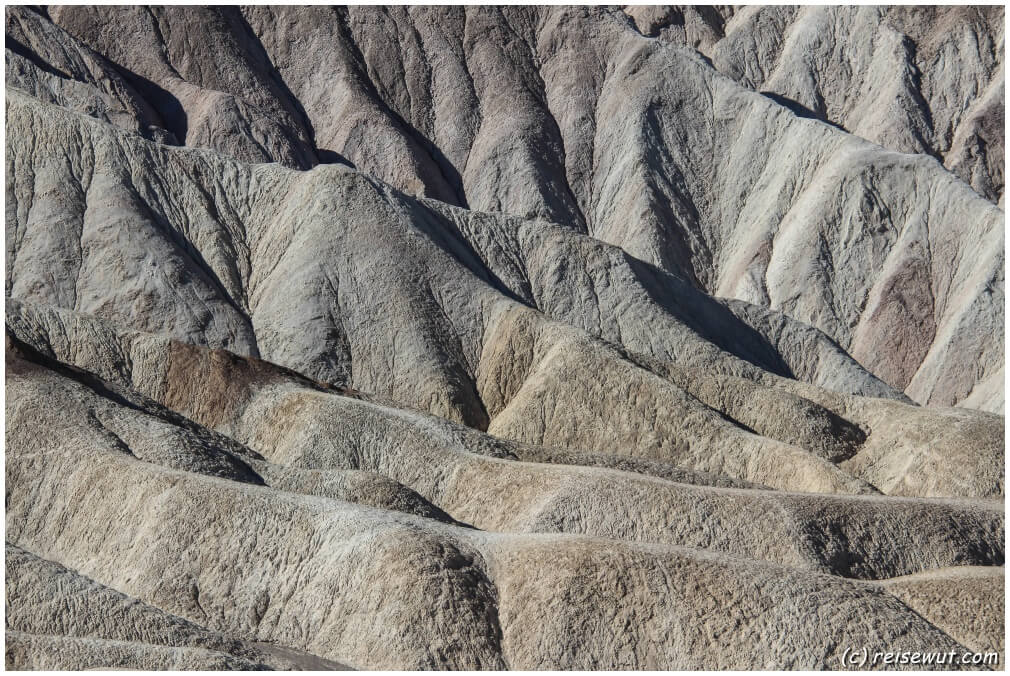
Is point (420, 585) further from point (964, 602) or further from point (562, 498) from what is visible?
point (964, 602)

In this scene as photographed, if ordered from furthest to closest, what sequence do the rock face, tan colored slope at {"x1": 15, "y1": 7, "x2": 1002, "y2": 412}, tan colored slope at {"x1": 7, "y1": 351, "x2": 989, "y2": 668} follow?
tan colored slope at {"x1": 15, "y1": 7, "x2": 1002, "y2": 412}
the rock face
tan colored slope at {"x1": 7, "y1": 351, "x2": 989, "y2": 668}

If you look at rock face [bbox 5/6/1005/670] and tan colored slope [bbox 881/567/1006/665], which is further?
rock face [bbox 5/6/1005/670]

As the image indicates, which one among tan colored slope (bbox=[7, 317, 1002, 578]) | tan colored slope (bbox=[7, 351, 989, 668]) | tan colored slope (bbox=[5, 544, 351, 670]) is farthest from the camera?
tan colored slope (bbox=[7, 317, 1002, 578])

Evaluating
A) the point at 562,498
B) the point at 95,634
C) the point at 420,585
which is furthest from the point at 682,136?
the point at 95,634

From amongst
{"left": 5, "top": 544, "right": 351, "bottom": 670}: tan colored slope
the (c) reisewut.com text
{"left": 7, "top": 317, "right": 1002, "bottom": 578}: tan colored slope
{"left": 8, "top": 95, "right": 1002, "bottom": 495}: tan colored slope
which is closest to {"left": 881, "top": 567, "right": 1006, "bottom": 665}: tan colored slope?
the (c) reisewut.com text

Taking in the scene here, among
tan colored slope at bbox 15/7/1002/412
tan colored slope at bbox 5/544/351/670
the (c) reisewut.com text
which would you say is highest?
tan colored slope at bbox 15/7/1002/412

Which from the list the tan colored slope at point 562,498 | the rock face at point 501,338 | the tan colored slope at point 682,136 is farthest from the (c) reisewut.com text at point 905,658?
the tan colored slope at point 682,136

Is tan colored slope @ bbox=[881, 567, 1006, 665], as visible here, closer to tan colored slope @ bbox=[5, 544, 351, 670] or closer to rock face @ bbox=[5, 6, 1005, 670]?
rock face @ bbox=[5, 6, 1005, 670]

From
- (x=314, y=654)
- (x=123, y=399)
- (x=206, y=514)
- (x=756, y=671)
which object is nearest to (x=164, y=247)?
(x=123, y=399)

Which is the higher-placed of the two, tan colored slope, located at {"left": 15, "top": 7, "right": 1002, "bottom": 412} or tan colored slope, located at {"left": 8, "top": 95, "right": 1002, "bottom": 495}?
tan colored slope, located at {"left": 15, "top": 7, "right": 1002, "bottom": 412}
